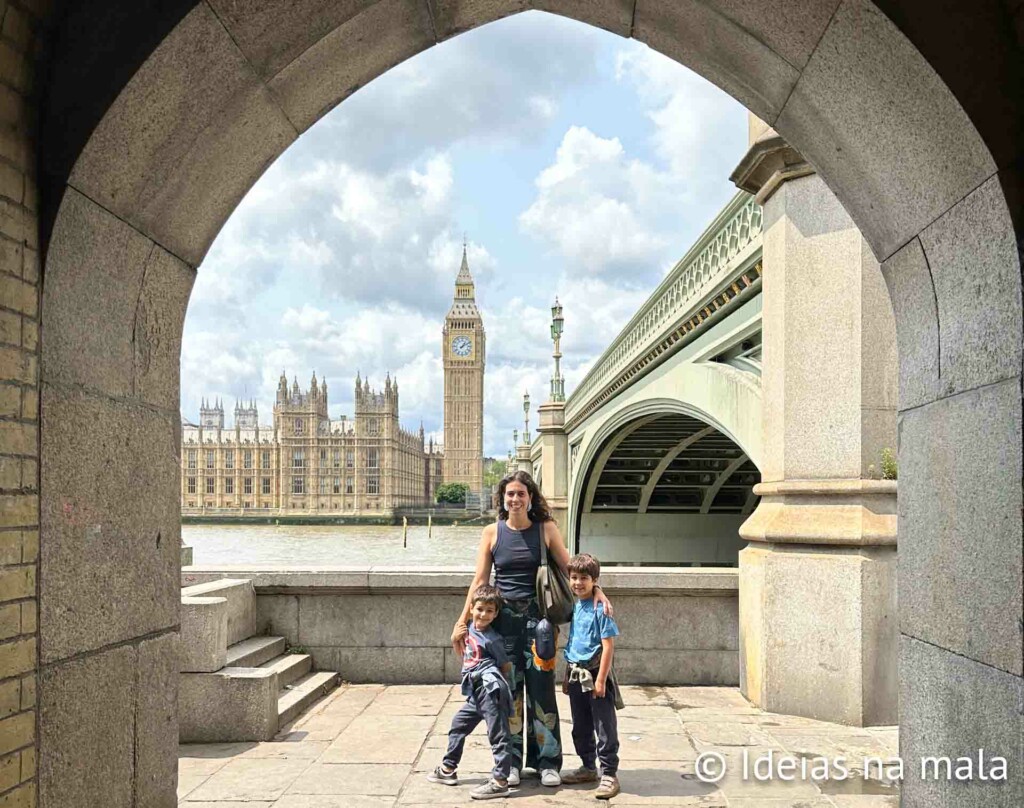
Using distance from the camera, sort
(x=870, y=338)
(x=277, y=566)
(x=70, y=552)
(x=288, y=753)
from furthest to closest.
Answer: (x=277, y=566) → (x=870, y=338) → (x=288, y=753) → (x=70, y=552)

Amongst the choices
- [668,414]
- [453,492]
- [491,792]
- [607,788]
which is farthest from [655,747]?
[453,492]

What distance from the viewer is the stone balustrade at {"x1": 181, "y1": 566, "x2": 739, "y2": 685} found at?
7.24 meters

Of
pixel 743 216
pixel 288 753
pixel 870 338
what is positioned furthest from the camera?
pixel 743 216

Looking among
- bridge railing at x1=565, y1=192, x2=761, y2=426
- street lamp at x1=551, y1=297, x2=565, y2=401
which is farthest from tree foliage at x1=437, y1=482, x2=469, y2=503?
bridge railing at x1=565, y1=192, x2=761, y2=426

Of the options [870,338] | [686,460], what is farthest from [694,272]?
[686,460]

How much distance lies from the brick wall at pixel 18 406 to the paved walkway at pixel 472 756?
5.92 ft

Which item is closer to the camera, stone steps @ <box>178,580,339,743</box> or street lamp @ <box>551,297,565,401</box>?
stone steps @ <box>178,580,339,743</box>

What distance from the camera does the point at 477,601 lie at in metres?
4.70

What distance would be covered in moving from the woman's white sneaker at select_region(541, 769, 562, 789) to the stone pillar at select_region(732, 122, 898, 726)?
2260 mm

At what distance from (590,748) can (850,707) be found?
221cm

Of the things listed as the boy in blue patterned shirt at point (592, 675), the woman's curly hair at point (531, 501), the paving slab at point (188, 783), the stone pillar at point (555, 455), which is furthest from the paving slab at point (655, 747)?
the stone pillar at point (555, 455)

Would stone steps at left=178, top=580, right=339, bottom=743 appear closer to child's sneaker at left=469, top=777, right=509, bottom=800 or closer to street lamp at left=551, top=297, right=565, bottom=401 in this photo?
child's sneaker at left=469, top=777, right=509, bottom=800

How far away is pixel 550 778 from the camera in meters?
4.70

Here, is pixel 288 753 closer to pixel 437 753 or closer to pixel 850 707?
pixel 437 753
